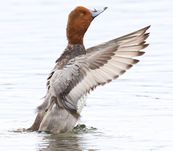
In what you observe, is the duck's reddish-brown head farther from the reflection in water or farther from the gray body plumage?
the reflection in water

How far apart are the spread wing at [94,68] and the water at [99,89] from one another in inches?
20.9

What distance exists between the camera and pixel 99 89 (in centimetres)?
991

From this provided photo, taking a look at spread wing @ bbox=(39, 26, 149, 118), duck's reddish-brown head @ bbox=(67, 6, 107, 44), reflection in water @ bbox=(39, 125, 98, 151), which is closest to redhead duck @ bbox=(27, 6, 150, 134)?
spread wing @ bbox=(39, 26, 149, 118)

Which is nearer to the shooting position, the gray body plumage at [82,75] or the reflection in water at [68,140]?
the reflection in water at [68,140]

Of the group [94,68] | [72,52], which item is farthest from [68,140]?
[72,52]

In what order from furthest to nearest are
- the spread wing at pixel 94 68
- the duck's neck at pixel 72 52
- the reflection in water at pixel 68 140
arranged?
the duck's neck at pixel 72 52, the spread wing at pixel 94 68, the reflection in water at pixel 68 140

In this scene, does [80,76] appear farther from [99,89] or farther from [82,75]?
[99,89]

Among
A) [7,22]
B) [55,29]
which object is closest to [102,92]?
[55,29]

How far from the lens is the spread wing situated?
700cm

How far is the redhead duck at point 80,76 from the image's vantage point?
23.0ft

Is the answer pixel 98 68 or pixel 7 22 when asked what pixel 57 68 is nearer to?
pixel 98 68

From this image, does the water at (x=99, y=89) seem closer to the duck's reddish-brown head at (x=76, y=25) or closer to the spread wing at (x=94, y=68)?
the spread wing at (x=94, y=68)

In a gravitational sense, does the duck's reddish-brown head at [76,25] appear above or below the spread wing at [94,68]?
above

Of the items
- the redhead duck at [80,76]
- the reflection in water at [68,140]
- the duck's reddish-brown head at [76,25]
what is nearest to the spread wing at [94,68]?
the redhead duck at [80,76]
